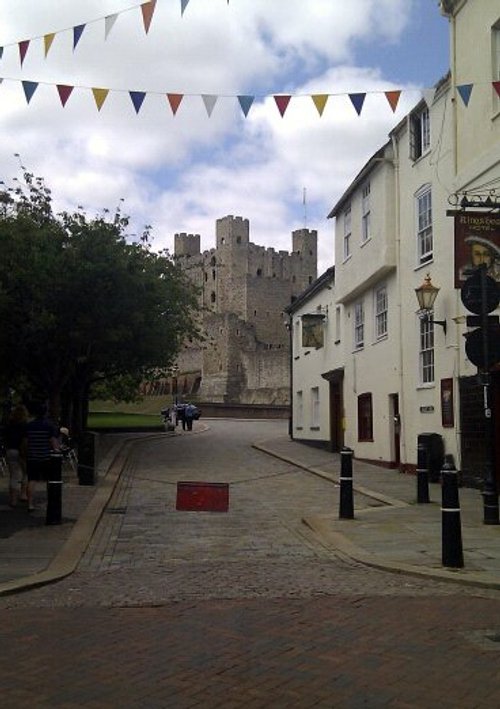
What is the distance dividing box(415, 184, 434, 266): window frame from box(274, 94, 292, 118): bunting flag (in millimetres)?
7490

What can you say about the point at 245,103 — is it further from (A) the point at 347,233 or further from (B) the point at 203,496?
(A) the point at 347,233

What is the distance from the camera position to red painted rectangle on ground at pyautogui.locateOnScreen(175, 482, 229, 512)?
39.8 ft

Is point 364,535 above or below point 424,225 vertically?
below

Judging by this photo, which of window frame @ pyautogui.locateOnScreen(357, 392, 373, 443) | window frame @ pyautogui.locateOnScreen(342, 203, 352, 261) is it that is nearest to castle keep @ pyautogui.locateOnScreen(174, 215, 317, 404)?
window frame @ pyautogui.locateOnScreen(342, 203, 352, 261)

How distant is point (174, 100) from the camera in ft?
39.1

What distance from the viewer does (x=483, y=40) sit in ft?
50.7

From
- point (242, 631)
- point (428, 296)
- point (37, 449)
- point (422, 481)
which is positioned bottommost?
point (242, 631)

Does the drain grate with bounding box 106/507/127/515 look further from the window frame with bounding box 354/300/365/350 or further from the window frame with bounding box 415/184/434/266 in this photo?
the window frame with bounding box 354/300/365/350

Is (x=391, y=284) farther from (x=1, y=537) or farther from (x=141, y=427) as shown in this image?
(x=141, y=427)

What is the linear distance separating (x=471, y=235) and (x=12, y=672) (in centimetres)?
1004

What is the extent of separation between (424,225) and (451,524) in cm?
1156

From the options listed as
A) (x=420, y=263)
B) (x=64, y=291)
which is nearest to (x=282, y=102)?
(x=420, y=263)

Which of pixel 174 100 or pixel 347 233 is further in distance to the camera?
pixel 347 233

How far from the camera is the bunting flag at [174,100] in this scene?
39.0 ft
